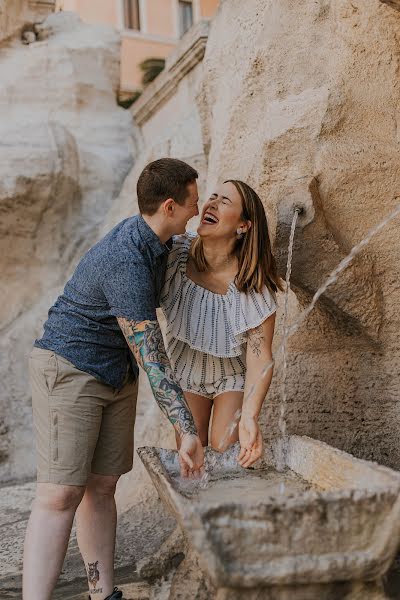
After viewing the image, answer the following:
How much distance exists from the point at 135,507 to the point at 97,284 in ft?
5.78

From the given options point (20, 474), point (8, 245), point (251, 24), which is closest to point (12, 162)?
point (8, 245)

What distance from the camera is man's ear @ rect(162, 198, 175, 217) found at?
2.65 m

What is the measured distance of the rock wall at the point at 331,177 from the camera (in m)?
3.36

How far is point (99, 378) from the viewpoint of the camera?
2672mm

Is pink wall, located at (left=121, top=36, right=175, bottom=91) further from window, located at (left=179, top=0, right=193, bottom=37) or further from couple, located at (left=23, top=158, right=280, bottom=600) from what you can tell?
couple, located at (left=23, top=158, right=280, bottom=600)

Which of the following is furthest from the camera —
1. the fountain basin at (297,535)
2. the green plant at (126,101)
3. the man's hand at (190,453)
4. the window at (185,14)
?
the window at (185,14)

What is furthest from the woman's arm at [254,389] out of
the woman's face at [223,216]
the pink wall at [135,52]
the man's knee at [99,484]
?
the pink wall at [135,52]

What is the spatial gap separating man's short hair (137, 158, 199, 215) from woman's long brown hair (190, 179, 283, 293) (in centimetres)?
31

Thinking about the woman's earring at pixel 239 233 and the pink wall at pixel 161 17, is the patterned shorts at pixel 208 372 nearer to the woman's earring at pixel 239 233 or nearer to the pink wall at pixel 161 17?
the woman's earring at pixel 239 233

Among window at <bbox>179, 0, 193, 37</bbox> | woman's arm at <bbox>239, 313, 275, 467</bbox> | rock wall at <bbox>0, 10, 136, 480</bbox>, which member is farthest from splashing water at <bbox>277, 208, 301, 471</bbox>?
window at <bbox>179, 0, 193, 37</bbox>

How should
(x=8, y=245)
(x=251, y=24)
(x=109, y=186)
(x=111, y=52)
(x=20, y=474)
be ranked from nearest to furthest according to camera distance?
(x=251, y=24) < (x=20, y=474) < (x=8, y=245) < (x=109, y=186) < (x=111, y=52)

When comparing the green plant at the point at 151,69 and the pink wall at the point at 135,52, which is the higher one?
the pink wall at the point at 135,52

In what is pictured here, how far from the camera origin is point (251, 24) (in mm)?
3895

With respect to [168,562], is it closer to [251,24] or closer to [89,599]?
[89,599]
